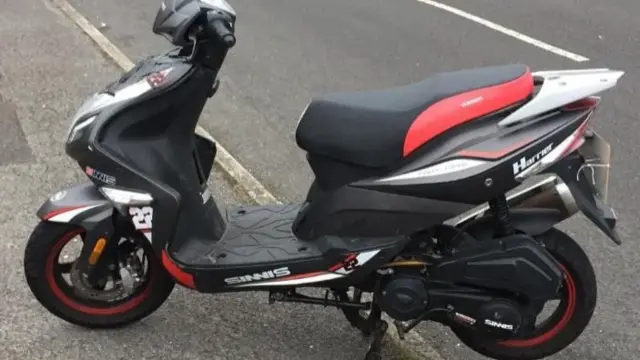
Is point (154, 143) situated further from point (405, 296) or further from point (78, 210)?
point (405, 296)

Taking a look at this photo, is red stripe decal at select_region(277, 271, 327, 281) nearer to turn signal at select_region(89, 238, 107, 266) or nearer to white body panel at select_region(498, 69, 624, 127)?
turn signal at select_region(89, 238, 107, 266)

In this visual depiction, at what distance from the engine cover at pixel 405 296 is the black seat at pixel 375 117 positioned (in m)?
0.45

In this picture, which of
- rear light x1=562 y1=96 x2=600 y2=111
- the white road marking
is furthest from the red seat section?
the white road marking

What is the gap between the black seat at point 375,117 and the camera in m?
3.07

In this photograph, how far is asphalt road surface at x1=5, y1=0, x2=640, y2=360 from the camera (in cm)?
385

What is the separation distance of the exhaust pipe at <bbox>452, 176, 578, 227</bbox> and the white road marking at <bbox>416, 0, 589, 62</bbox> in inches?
188

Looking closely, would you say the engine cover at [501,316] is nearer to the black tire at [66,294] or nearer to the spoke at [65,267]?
the black tire at [66,294]

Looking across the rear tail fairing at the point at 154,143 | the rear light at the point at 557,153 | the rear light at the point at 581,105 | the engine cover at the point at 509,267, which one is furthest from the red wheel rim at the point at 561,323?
the rear tail fairing at the point at 154,143

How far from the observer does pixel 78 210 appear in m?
3.43

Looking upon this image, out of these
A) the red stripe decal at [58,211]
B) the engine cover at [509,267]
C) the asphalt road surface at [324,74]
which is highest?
the engine cover at [509,267]

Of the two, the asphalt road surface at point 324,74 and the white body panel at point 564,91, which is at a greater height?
the white body panel at point 564,91

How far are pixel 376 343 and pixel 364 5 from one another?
23.2ft

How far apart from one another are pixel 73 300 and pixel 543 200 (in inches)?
77.2

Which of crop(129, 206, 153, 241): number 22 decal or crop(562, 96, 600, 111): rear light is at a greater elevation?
crop(562, 96, 600, 111): rear light
